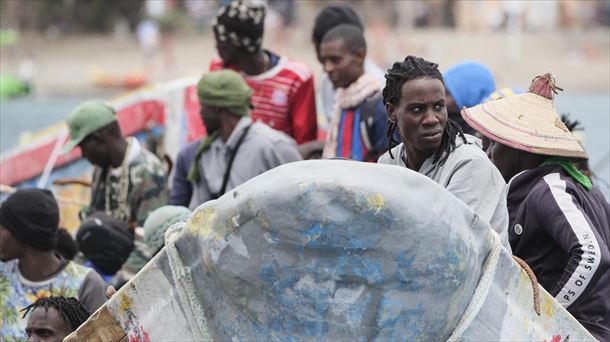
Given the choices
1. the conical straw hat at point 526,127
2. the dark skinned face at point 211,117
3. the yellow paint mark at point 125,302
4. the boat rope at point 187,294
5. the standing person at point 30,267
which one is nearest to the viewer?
the boat rope at point 187,294

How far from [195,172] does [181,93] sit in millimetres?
3657

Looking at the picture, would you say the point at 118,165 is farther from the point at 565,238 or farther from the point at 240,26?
the point at 565,238

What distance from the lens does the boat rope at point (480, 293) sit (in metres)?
3.48

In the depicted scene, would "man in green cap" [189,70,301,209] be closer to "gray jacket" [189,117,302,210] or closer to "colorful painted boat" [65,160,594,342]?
"gray jacket" [189,117,302,210]

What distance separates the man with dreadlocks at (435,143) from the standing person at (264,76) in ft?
11.1

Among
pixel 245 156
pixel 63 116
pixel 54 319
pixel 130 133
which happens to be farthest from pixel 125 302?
pixel 63 116

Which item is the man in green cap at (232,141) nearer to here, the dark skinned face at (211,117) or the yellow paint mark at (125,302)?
the dark skinned face at (211,117)

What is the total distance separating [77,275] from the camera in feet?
20.4

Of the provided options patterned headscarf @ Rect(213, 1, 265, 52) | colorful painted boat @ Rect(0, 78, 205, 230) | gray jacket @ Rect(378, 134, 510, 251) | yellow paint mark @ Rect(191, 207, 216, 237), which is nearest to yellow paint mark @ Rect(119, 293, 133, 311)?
yellow paint mark @ Rect(191, 207, 216, 237)

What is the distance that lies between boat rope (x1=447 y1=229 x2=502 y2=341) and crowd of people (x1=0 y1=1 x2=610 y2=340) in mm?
347

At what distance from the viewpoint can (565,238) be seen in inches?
190

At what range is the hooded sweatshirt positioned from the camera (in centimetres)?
479

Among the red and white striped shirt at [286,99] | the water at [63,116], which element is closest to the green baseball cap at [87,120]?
the red and white striped shirt at [286,99]

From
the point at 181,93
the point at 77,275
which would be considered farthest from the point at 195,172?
the point at 181,93
